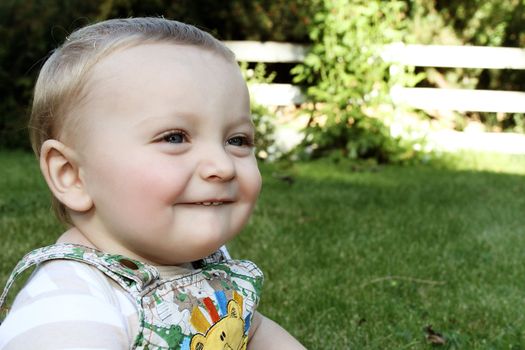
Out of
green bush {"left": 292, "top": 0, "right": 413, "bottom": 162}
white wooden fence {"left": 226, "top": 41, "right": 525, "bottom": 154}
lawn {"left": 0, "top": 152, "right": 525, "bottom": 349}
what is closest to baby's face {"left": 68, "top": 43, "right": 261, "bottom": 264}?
lawn {"left": 0, "top": 152, "right": 525, "bottom": 349}

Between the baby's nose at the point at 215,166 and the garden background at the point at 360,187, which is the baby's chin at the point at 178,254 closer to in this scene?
the baby's nose at the point at 215,166

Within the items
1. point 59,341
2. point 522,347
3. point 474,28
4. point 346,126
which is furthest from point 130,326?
point 474,28

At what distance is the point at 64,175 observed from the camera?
62.9 inches

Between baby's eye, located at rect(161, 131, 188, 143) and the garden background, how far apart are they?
116 cm

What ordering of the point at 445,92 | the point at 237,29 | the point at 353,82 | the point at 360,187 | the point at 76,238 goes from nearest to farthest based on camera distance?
the point at 76,238
the point at 360,187
the point at 353,82
the point at 445,92
the point at 237,29

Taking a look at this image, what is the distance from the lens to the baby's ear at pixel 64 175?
1.57 metres

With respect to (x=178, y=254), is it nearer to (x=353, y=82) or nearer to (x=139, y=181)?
(x=139, y=181)

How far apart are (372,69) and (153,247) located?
623 cm

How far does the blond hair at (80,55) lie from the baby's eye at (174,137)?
20 cm

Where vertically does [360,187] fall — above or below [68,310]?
below

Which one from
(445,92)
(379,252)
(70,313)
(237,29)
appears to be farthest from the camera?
(237,29)

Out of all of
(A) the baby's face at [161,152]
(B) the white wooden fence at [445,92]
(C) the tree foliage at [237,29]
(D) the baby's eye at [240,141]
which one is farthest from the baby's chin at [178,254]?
(B) the white wooden fence at [445,92]

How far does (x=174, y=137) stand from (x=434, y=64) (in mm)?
7238

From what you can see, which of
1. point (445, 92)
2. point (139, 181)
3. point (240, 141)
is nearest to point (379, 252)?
point (240, 141)
